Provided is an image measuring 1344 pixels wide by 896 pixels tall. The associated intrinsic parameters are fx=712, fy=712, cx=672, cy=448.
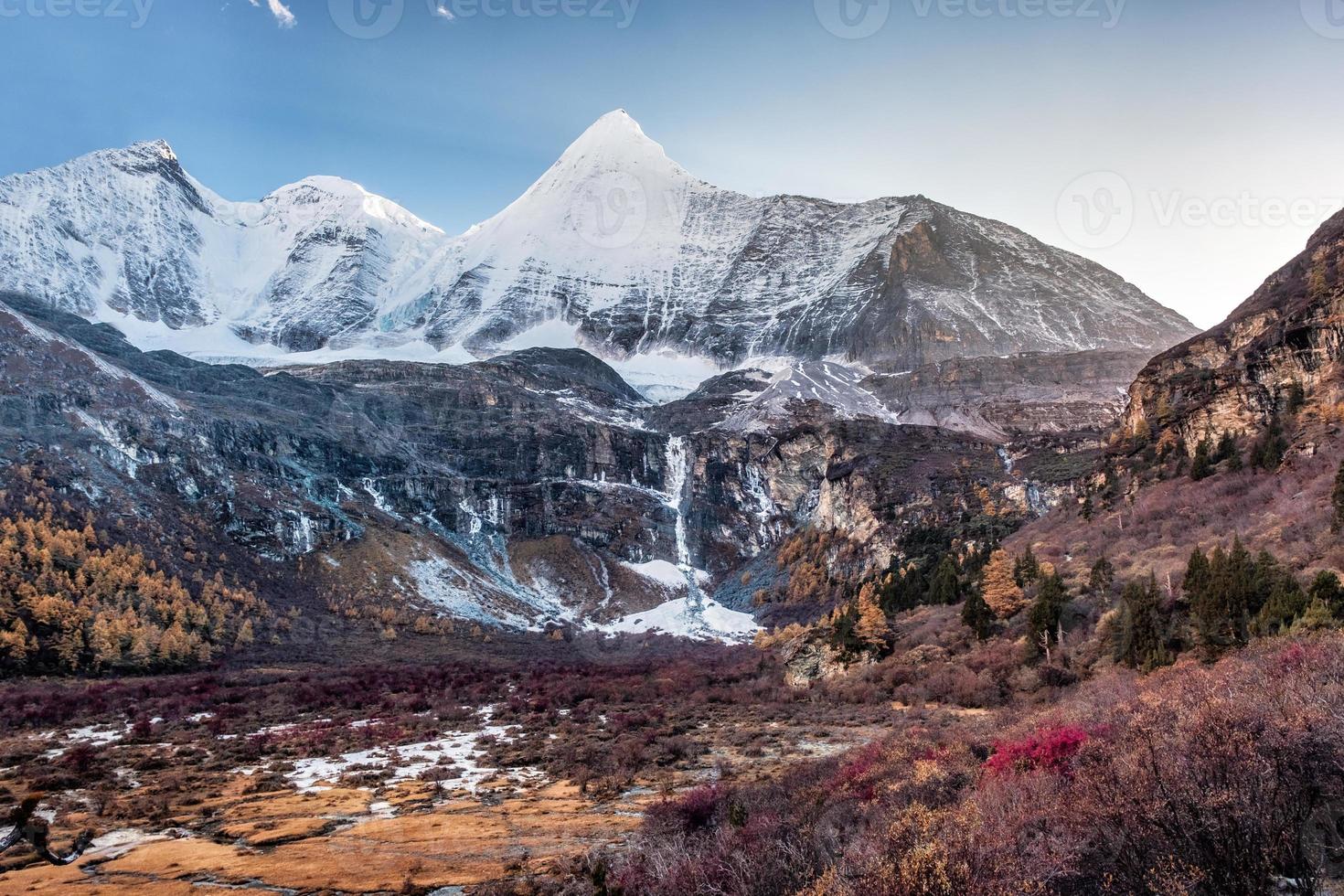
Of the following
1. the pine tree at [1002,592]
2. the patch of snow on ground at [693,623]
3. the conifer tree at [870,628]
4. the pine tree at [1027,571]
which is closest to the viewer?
the pine tree at [1002,592]

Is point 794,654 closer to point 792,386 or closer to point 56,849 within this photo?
point 56,849

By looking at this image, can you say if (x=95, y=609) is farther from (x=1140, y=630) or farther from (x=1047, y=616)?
(x=1140, y=630)

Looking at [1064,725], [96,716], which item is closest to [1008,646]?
[1064,725]

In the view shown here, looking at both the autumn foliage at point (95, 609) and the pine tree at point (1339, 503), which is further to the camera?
the autumn foliage at point (95, 609)

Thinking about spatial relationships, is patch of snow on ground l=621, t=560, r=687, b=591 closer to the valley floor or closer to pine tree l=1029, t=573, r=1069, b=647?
the valley floor

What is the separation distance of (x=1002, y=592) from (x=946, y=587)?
10.1m

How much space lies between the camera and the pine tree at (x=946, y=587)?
43.0 metres

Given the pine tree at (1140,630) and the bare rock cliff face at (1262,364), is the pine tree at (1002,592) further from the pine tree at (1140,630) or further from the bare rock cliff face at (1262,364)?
the bare rock cliff face at (1262,364)

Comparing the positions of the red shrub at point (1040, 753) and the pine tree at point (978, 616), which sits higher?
the red shrub at point (1040, 753)

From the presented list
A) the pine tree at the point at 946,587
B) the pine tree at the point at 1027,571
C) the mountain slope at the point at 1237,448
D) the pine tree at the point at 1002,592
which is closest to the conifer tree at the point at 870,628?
the pine tree at the point at 1002,592

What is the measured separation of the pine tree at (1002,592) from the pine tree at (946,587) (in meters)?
7.23

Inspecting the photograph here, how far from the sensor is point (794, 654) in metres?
38.8

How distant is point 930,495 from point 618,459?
7840 centimetres

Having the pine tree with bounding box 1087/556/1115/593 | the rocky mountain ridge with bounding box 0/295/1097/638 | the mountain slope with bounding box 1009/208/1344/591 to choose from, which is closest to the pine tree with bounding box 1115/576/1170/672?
the mountain slope with bounding box 1009/208/1344/591
